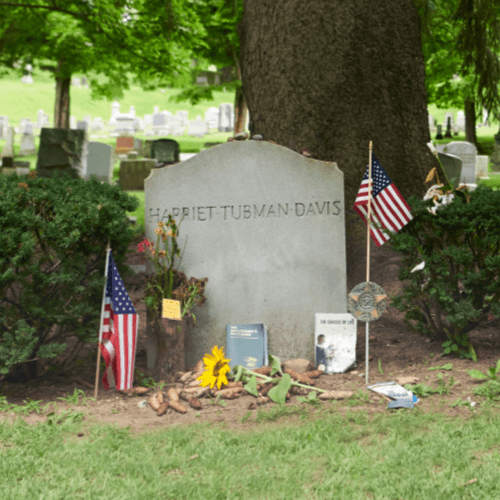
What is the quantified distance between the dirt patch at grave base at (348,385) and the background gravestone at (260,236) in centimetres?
53

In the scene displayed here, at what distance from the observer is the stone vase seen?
456 cm

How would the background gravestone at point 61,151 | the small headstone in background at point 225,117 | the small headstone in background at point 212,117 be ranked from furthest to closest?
the small headstone in background at point 212,117
the small headstone in background at point 225,117
the background gravestone at point 61,151

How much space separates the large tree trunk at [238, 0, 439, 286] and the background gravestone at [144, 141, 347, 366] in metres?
1.01

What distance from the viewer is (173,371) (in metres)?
4.60

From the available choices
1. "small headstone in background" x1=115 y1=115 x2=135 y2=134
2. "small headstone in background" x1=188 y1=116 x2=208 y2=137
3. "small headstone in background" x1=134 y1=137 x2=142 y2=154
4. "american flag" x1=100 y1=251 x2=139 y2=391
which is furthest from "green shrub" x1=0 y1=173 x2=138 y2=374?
"small headstone in background" x1=188 y1=116 x2=208 y2=137

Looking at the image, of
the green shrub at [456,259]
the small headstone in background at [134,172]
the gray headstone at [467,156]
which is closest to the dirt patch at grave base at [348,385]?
the green shrub at [456,259]

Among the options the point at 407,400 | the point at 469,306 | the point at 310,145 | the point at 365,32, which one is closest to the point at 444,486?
the point at 407,400

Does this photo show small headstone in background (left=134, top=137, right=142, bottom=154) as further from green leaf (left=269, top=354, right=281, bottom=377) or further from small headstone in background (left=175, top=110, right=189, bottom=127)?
green leaf (left=269, top=354, right=281, bottom=377)

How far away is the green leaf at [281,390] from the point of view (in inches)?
156

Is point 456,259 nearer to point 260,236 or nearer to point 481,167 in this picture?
point 260,236

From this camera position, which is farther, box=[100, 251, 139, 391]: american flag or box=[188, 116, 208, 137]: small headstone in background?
box=[188, 116, 208, 137]: small headstone in background

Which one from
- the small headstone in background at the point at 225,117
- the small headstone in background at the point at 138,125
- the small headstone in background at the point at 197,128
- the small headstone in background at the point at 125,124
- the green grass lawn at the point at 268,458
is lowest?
the green grass lawn at the point at 268,458

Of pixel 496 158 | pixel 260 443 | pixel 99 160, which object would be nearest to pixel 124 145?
pixel 99 160

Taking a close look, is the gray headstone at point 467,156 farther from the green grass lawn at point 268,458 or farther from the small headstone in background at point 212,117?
the small headstone in background at point 212,117
